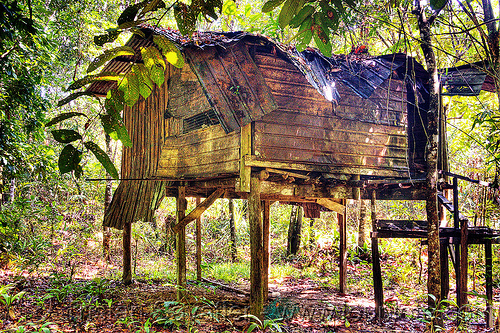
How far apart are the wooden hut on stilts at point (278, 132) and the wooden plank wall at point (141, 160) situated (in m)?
0.04

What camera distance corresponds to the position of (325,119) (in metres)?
7.00

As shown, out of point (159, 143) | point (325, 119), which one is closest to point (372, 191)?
point (325, 119)

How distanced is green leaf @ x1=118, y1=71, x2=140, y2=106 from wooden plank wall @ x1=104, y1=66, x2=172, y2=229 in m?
6.85

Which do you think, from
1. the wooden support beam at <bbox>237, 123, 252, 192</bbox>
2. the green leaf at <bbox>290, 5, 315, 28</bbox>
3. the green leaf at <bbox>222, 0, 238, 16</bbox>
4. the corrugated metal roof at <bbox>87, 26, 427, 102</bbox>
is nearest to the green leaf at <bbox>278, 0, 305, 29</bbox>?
the green leaf at <bbox>290, 5, 315, 28</bbox>

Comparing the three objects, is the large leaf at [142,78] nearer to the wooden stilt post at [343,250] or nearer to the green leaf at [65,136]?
the green leaf at [65,136]

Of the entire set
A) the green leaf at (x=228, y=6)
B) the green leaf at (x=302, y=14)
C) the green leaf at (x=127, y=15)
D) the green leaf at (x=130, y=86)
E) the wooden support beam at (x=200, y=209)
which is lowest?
the wooden support beam at (x=200, y=209)

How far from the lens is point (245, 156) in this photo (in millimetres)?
6176

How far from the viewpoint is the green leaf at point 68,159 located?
4.91 ft

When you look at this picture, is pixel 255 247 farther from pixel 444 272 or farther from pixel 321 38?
pixel 321 38

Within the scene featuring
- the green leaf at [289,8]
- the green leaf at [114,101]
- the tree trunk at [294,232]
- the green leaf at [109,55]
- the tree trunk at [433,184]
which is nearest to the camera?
the green leaf at [109,55]

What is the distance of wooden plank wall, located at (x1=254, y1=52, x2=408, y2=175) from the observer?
6.54 meters

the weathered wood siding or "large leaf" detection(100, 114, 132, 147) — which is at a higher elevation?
the weathered wood siding

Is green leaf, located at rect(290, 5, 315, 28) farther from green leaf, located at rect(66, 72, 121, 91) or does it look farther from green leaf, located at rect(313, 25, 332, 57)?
green leaf, located at rect(66, 72, 121, 91)

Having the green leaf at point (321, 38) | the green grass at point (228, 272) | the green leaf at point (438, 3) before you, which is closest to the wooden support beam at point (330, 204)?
the green grass at point (228, 272)
